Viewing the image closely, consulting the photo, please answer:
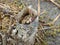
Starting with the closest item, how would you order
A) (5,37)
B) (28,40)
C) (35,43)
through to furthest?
(28,40) < (5,37) < (35,43)

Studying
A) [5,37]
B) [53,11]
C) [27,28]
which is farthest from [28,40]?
[53,11]

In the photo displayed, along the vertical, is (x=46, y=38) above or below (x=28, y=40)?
below

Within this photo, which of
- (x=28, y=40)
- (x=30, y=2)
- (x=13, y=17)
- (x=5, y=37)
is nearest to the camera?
(x=28, y=40)

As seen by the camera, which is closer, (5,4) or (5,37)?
(5,37)

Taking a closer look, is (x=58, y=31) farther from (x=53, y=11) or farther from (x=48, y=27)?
(x=53, y=11)

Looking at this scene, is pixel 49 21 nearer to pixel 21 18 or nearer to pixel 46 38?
pixel 46 38

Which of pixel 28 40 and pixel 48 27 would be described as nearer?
pixel 28 40

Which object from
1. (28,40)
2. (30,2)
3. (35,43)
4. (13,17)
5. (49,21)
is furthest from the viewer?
(30,2)

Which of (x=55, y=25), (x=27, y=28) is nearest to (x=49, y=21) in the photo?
(x=55, y=25)

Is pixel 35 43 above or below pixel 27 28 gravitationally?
below
